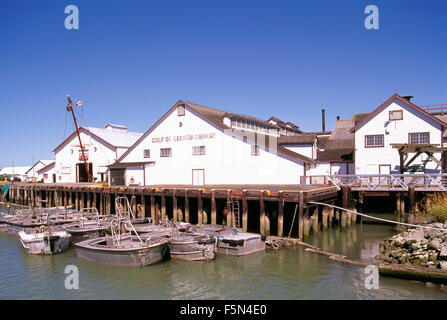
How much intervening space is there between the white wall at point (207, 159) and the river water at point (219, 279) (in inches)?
530

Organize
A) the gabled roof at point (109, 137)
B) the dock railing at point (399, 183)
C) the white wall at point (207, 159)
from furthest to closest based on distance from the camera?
the gabled roof at point (109, 137) → the white wall at point (207, 159) → the dock railing at point (399, 183)

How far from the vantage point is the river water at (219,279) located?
45.8 feet

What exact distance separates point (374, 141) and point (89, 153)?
42412 millimetres

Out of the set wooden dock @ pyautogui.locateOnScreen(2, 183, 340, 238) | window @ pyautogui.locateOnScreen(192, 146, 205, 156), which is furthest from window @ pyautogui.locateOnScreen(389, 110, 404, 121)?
window @ pyautogui.locateOnScreen(192, 146, 205, 156)

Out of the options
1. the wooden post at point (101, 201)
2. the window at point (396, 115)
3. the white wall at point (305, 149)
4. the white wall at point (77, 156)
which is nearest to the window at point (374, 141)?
the window at point (396, 115)

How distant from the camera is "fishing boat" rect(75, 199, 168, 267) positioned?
17.6 metres

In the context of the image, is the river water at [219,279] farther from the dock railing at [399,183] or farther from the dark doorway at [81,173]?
the dark doorway at [81,173]

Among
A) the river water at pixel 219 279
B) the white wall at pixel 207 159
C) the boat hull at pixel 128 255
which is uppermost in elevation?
the white wall at pixel 207 159

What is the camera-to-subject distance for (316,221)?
79.0 ft

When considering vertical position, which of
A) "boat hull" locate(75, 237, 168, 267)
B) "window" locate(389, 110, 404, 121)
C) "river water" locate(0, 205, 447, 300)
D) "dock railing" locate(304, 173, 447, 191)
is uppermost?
"window" locate(389, 110, 404, 121)

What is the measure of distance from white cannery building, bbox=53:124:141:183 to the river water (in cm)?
3381

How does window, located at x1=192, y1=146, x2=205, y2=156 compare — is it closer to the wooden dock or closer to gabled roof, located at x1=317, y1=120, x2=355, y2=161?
the wooden dock

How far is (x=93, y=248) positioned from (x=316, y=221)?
14672 millimetres

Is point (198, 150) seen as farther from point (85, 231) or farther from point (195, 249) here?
point (195, 249)
